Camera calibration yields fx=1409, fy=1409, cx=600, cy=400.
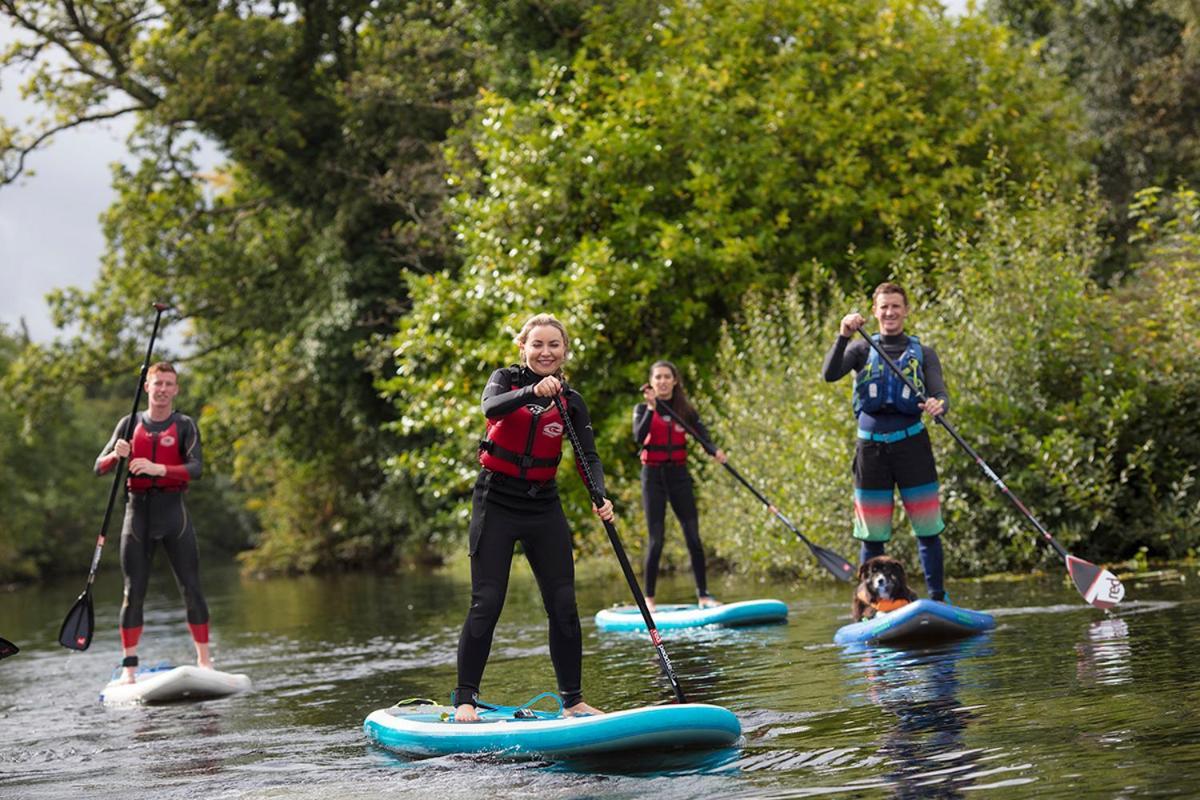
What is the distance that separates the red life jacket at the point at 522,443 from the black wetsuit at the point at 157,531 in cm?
424

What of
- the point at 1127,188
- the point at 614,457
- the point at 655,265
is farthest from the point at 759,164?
the point at 1127,188

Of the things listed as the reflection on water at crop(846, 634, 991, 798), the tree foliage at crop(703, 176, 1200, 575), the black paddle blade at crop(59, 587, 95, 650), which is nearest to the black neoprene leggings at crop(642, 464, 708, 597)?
the tree foliage at crop(703, 176, 1200, 575)

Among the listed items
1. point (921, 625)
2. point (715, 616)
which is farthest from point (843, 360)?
point (715, 616)

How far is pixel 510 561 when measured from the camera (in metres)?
6.60

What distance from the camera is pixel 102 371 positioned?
30234mm

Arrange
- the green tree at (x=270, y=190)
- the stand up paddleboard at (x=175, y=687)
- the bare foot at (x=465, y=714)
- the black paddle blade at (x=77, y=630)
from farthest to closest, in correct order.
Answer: the green tree at (x=270, y=190), the black paddle blade at (x=77, y=630), the stand up paddleboard at (x=175, y=687), the bare foot at (x=465, y=714)

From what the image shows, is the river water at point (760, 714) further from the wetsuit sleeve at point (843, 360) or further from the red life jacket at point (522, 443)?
the wetsuit sleeve at point (843, 360)

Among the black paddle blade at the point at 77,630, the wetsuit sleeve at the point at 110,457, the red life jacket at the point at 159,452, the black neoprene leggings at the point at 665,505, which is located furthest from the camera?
the black neoprene leggings at the point at 665,505

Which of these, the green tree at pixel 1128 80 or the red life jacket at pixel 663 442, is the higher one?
the green tree at pixel 1128 80

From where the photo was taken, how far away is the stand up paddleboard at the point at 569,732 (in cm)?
573

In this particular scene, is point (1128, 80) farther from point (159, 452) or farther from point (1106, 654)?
point (159, 452)

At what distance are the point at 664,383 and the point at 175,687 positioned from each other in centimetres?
465

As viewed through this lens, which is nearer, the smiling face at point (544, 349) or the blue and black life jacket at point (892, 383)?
the smiling face at point (544, 349)

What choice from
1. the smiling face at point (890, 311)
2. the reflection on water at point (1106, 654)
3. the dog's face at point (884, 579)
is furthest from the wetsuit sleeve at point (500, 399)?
the dog's face at point (884, 579)
